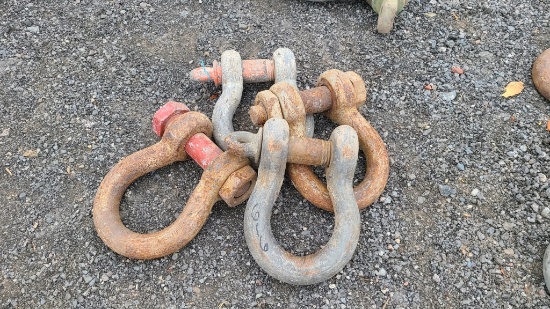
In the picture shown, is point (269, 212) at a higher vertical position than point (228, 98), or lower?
lower

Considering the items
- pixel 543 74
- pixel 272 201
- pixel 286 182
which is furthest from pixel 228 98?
pixel 543 74

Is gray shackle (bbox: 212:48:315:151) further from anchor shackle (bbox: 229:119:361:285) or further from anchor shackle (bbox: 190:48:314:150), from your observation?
anchor shackle (bbox: 229:119:361:285)

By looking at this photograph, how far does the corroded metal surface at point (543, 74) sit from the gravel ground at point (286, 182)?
80 millimetres

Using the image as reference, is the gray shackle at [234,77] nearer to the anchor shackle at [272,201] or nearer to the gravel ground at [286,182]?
the gravel ground at [286,182]

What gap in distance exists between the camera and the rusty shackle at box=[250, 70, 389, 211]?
113 inches

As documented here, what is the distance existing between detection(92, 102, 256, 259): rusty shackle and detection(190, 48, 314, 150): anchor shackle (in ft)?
0.42

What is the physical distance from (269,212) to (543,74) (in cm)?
227

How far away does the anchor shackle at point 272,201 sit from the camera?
2.60m

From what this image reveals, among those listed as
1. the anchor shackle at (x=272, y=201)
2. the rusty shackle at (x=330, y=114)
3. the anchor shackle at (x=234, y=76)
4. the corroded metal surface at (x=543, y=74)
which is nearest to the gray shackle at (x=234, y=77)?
the anchor shackle at (x=234, y=76)

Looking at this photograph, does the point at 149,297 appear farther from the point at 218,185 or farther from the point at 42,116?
the point at 42,116

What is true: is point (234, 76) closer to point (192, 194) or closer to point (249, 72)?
point (249, 72)

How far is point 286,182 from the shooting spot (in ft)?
10.2

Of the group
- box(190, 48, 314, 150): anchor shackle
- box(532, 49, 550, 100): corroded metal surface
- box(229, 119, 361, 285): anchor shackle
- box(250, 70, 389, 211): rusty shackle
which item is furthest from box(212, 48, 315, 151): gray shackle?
box(532, 49, 550, 100): corroded metal surface

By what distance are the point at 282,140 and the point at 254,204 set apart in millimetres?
386
